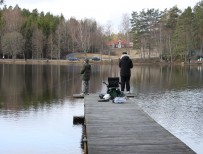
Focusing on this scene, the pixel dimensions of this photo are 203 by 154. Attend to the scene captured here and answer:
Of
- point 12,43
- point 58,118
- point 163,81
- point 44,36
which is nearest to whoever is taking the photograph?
point 58,118

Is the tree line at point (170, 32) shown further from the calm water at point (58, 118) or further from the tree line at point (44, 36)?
the calm water at point (58, 118)

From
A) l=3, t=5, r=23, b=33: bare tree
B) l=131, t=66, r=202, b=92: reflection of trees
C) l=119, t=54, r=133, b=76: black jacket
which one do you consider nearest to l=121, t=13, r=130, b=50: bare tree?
l=3, t=5, r=23, b=33: bare tree

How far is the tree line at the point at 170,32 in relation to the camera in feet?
287

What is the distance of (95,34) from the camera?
10956 cm

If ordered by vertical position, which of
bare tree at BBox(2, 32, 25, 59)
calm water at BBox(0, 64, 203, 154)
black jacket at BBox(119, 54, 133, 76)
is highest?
bare tree at BBox(2, 32, 25, 59)

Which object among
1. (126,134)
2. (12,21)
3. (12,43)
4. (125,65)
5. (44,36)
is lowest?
(126,134)

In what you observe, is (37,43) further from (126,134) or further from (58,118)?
(126,134)

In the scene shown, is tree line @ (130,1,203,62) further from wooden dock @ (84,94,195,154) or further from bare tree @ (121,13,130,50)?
wooden dock @ (84,94,195,154)

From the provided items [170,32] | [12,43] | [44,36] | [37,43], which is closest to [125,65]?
[170,32]

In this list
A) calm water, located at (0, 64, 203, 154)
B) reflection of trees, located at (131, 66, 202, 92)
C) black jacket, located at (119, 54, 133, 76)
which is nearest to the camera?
calm water, located at (0, 64, 203, 154)

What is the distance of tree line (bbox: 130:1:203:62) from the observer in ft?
287

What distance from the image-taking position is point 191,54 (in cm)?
9181

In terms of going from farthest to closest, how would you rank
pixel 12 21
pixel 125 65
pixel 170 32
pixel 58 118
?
pixel 12 21 < pixel 170 32 < pixel 125 65 < pixel 58 118

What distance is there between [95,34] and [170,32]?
23.2m
